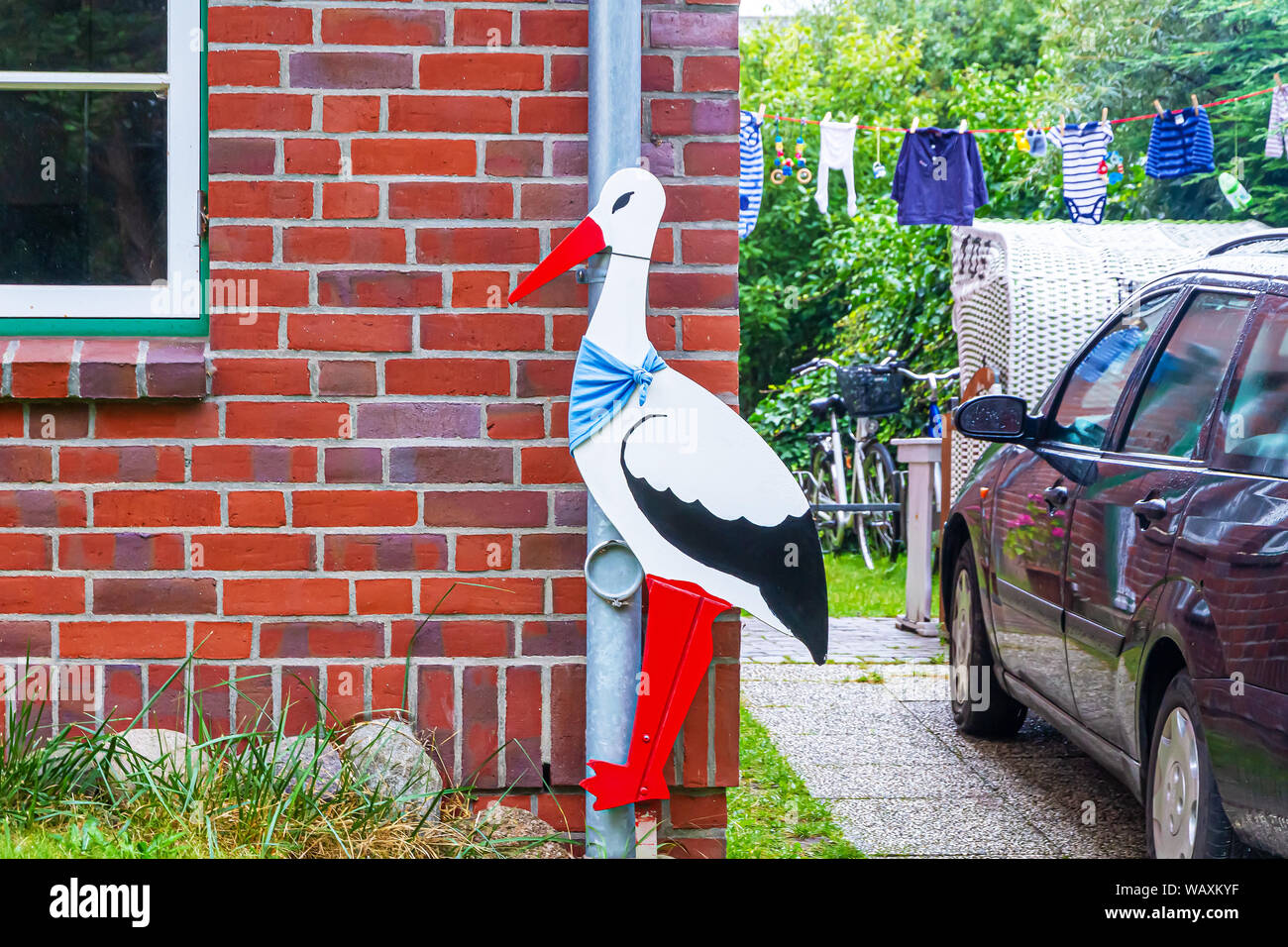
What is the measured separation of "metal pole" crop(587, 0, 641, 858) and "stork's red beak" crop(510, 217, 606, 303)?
0.17ft

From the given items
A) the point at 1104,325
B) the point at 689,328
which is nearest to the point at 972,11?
the point at 1104,325

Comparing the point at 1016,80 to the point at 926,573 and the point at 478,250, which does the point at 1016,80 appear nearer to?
the point at 926,573

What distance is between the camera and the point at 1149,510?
3.31 meters

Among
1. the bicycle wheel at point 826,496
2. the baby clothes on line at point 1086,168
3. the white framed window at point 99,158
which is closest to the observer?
the white framed window at point 99,158

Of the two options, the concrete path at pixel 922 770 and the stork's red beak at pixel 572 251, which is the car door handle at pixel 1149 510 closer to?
the concrete path at pixel 922 770

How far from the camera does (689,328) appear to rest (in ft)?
9.95

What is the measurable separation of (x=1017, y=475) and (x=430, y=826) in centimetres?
261

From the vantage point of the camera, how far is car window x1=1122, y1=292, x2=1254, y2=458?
3420mm

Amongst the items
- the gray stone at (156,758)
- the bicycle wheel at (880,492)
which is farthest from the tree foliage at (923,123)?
the gray stone at (156,758)

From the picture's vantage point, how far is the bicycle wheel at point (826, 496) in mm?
11695

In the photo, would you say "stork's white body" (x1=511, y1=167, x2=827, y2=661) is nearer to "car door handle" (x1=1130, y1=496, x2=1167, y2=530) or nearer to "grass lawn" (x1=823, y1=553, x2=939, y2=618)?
"car door handle" (x1=1130, y1=496, x2=1167, y2=530)

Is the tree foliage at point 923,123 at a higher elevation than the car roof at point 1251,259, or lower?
higher

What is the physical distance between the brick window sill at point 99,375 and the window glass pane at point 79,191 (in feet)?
0.88

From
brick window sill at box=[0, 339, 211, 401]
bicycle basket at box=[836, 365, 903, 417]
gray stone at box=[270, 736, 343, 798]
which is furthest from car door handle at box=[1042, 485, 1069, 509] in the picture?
bicycle basket at box=[836, 365, 903, 417]
